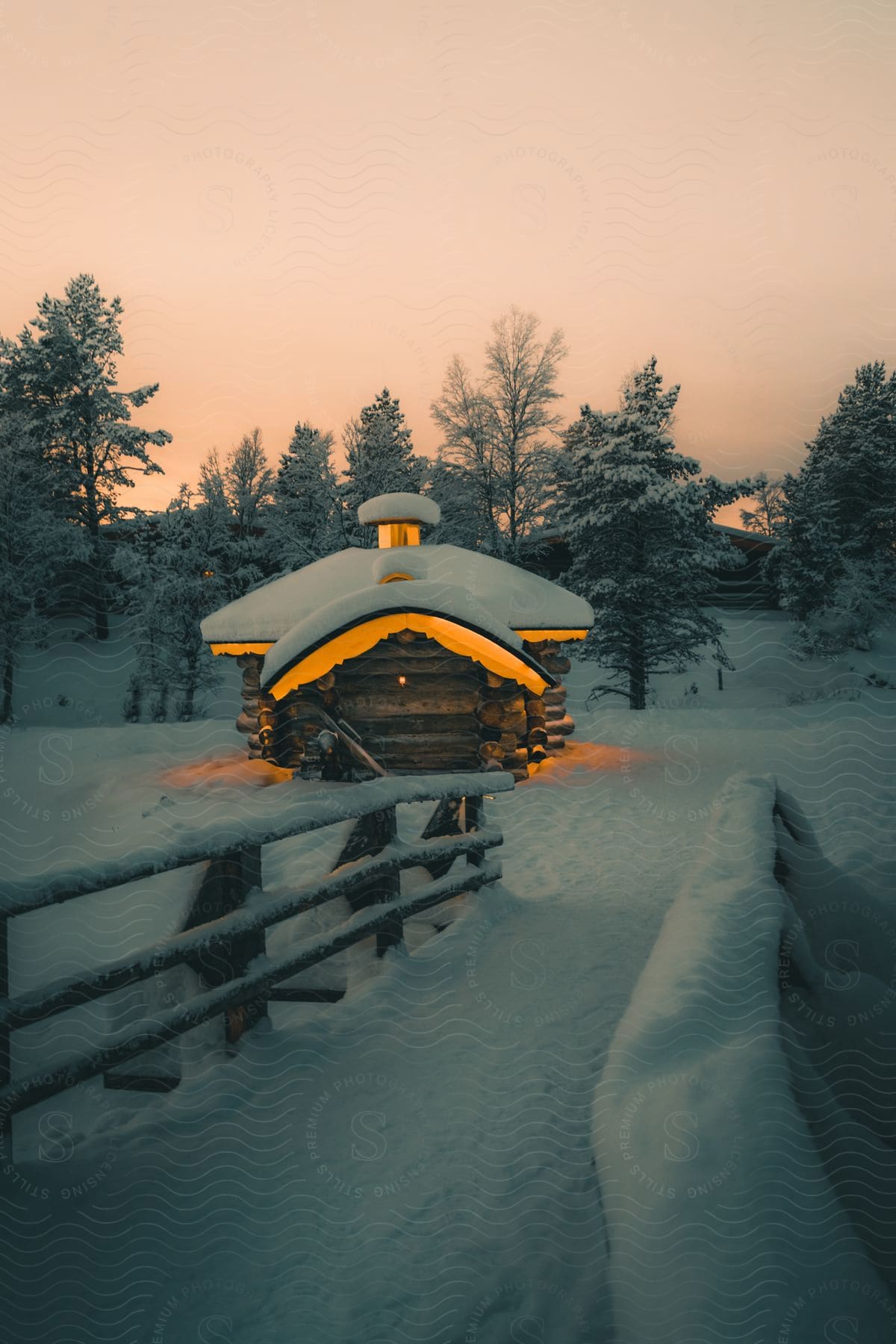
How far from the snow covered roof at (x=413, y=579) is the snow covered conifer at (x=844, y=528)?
15.5 metres

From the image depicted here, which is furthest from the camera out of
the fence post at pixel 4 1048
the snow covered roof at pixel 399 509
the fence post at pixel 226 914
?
the snow covered roof at pixel 399 509

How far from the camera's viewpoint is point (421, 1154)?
9.58ft

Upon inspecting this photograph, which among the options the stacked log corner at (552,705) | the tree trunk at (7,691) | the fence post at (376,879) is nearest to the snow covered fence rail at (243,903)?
the fence post at (376,879)

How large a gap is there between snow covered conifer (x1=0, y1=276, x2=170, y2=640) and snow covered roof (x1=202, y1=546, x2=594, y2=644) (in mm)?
16063

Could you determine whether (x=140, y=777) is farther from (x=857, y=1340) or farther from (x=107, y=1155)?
(x=857, y=1340)

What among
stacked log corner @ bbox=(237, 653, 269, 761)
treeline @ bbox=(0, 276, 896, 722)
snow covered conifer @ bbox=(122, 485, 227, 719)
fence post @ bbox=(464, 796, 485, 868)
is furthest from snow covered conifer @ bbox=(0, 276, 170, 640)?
fence post @ bbox=(464, 796, 485, 868)

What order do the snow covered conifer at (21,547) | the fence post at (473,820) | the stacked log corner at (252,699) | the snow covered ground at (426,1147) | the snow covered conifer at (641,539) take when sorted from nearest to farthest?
the snow covered ground at (426,1147) → the fence post at (473,820) → the stacked log corner at (252,699) → the snow covered conifer at (641,539) → the snow covered conifer at (21,547)

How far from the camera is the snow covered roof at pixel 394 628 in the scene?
9.59 m

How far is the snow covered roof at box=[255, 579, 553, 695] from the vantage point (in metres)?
9.59

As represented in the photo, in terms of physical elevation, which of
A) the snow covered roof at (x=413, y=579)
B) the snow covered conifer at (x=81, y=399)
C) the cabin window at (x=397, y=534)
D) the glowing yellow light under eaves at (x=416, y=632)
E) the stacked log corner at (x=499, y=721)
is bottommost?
the stacked log corner at (x=499, y=721)

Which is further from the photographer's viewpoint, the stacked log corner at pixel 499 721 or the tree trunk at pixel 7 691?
the tree trunk at pixel 7 691

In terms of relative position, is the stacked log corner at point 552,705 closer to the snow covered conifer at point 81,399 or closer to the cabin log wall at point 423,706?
the cabin log wall at point 423,706

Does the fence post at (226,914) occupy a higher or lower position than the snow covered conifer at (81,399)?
lower

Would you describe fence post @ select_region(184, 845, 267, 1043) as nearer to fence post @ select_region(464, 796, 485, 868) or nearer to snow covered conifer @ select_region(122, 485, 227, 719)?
fence post @ select_region(464, 796, 485, 868)
